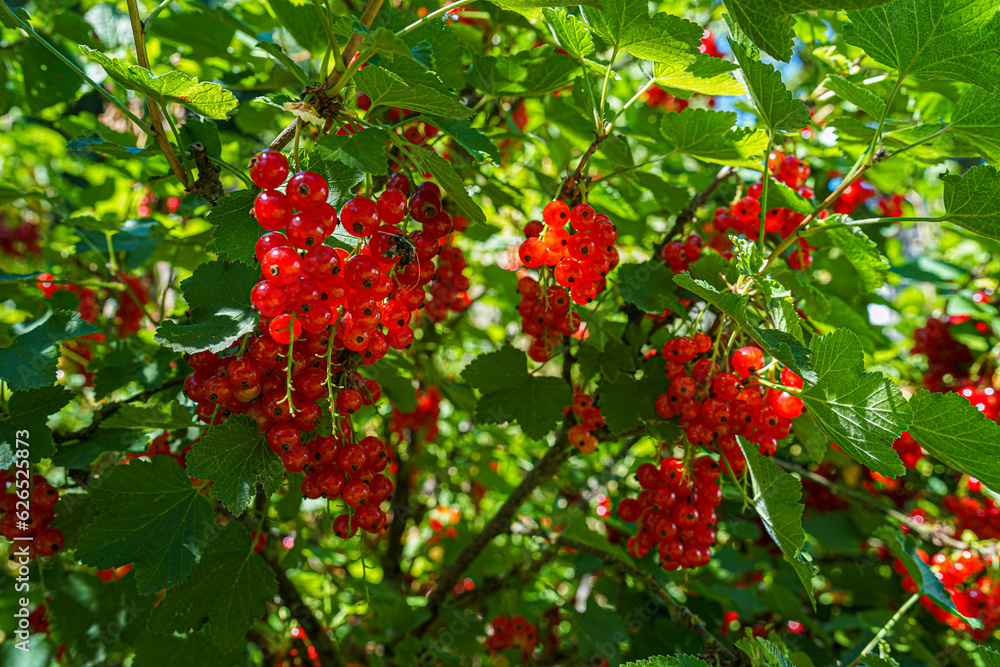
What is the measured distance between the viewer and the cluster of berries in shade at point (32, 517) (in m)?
1.21

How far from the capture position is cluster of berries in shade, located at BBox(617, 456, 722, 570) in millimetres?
1218

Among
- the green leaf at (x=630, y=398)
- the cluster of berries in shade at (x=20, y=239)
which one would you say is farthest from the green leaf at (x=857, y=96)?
the cluster of berries in shade at (x=20, y=239)

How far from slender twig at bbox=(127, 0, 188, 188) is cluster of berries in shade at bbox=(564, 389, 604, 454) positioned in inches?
36.3

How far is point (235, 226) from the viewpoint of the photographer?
38.3 inches

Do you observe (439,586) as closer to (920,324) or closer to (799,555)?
(799,555)

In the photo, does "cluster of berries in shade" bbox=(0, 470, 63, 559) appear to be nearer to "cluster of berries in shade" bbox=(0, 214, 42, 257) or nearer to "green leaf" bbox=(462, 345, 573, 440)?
"green leaf" bbox=(462, 345, 573, 440)

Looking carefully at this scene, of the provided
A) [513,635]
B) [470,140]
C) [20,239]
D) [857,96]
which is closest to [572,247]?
[470,140]

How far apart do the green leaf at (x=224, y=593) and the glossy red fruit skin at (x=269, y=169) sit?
0.63m

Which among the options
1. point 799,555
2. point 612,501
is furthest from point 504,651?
point 799,555

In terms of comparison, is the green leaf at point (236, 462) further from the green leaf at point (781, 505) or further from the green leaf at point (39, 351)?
the green leaf at point (781, 505)

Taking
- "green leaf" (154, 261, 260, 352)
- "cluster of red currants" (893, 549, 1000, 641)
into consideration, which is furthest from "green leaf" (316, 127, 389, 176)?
"cluster of red currants" (893, 549, 1000, 641)

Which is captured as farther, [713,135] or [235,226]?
[713,135]

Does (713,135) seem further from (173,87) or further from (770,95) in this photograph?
(173,87)

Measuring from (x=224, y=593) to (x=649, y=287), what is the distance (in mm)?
1035
